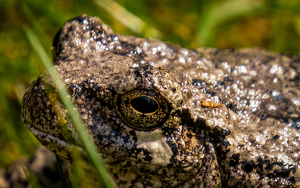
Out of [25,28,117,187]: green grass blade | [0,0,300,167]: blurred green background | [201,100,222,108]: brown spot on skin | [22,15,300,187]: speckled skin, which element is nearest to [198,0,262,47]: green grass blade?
[0,0,300,167]: blurred green background

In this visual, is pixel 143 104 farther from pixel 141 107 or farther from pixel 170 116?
pixel 170 116

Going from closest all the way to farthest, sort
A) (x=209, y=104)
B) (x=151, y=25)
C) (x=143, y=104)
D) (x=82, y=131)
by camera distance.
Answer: (x=82, y=131) → (x=143, y=104) → (x=209, y=104) → (x=151, y=25)

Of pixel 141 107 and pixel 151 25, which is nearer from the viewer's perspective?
pixel 141 107

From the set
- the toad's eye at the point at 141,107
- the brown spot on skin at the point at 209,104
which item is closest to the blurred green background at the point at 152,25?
the toad's eye at the point at 141,107

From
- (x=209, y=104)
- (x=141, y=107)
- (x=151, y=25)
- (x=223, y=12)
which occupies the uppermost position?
(x=223, y=12)

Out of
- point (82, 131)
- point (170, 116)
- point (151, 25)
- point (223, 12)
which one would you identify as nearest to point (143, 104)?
point (170, 116)

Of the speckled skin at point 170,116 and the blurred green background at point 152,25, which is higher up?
the blurred green background at point 152,25

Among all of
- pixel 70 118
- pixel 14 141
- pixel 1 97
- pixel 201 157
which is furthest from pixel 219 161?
pixel 1 97

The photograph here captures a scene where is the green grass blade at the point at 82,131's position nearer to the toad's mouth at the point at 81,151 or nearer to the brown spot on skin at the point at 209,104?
the toad's mouth at the point at 81,151
